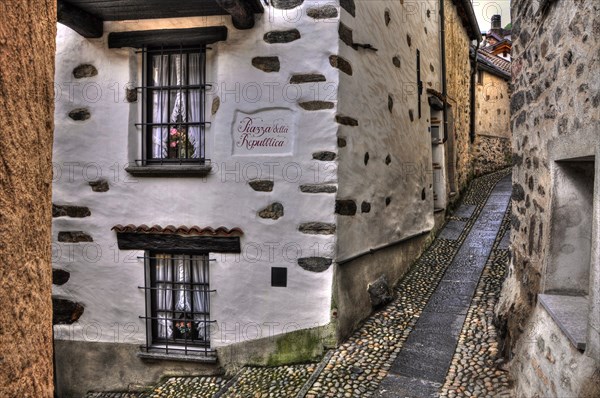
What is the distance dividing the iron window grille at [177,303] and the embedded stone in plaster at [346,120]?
6.32 ft

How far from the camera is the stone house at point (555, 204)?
221 centimetres

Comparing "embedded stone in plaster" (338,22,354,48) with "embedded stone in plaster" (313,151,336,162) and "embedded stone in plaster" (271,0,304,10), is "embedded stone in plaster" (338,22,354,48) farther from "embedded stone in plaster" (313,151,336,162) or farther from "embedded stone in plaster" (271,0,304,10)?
"embedded stone in plaster" (313,151,336,162)

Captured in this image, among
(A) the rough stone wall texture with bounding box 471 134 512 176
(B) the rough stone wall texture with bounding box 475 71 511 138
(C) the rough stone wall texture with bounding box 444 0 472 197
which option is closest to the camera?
(C) the rough stone wall texture with bounding box 444 0 472 197

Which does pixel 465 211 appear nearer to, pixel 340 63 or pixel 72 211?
pixel 340 63

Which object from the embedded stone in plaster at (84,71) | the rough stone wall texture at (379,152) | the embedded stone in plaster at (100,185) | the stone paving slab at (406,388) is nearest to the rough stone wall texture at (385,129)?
the rough stone wall texture at (379,152)

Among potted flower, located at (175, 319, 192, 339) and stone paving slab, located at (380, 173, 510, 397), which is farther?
potted flower, located at (175, 319, 192, 339)

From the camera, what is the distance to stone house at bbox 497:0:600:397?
2205mm

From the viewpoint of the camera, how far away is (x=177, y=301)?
4.71 meters

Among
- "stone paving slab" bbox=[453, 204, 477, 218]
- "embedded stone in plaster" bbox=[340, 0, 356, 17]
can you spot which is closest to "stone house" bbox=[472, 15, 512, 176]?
"stone paving slab" bbox=[453, 204, 477, 218]

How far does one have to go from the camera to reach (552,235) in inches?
112

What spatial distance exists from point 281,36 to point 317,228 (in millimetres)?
1896

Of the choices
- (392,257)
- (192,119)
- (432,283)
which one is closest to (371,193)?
(392,257)

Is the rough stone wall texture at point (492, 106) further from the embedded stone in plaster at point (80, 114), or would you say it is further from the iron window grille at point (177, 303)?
the embedded stone in plaster at point (80, 114)

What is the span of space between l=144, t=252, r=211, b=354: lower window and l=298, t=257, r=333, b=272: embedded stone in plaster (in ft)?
3.45
